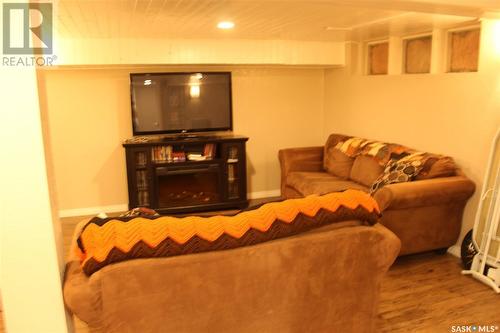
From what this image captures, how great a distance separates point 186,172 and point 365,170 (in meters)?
2.08

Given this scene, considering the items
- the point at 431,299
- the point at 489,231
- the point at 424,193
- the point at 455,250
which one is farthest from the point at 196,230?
the point at 455,250

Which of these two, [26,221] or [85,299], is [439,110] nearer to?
[85,299]

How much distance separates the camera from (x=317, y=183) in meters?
4.33

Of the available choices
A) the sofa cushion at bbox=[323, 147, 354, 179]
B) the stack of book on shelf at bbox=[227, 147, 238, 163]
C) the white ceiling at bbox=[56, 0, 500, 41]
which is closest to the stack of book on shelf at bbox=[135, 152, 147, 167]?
the stack of book on shelf at bbox=[227, 147, 238, 163]

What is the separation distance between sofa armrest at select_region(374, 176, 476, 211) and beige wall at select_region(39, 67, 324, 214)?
101 inches

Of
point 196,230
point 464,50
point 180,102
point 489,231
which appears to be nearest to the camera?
point 196,230

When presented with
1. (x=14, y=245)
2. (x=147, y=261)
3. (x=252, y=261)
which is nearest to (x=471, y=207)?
(x=252, y=261)

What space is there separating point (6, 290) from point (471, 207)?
348 cm

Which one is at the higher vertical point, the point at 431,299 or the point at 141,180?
the point at 141,180

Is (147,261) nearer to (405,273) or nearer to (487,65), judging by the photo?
(405,273)

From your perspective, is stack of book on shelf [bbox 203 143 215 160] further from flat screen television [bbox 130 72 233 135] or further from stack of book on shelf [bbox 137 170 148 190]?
stack of book on shelf [bbox 137 170 148 190]

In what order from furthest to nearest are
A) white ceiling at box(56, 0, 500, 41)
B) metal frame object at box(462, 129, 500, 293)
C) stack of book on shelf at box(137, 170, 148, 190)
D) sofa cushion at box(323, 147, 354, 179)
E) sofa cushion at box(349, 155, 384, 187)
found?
1. stack of book on shelf at box(137, 170, 148, 190)
2. sofa cushion at box(323, 147, 354, 179)
3. sofa cushion at box(349, 155, 384, 187)
4. metal frame object at box(462, 129, 500, 293)
5. white ceiling at box(56, 0, 500, 41)

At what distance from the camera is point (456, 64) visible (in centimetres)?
384

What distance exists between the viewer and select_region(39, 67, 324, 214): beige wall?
4848mm
